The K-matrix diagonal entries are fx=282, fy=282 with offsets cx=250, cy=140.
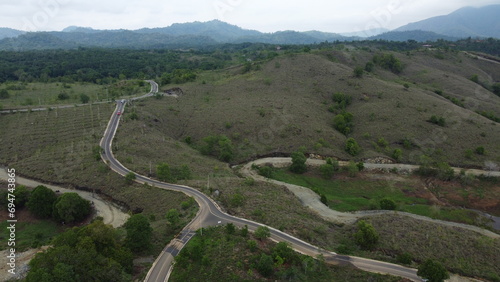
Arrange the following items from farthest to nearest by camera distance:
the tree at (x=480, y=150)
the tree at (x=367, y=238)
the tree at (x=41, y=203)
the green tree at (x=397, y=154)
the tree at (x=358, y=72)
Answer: the tree at (x=358, y=72), the green tree at (x=397, y=154), the tree at (x=480, y=150), the tree at (x=41, y=203), the tree at (x=367, y=238)

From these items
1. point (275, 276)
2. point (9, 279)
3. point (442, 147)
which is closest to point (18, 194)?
point (9, 279)

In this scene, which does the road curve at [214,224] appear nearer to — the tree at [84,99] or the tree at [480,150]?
the tree at [480,150]

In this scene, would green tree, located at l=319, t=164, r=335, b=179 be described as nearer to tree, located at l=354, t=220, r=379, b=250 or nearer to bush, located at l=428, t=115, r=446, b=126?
tree, located at l=354, t=220, r=379, b=250

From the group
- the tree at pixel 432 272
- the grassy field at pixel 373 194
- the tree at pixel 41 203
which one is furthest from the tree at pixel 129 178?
the tree at pixel 432 272

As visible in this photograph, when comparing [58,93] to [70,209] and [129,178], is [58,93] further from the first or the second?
[70,209]

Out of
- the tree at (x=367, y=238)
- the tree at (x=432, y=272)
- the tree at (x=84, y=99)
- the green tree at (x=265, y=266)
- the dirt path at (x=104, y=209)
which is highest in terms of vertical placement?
the tree at (x=84, y=99)

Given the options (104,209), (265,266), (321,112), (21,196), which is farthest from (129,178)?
(321,112)

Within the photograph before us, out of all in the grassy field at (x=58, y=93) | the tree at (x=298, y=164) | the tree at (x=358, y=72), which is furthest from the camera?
the tree at (x=358, y=72)

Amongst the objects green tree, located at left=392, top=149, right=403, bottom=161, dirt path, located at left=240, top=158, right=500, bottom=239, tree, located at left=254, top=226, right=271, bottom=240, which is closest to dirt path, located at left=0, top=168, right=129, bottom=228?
tree, located at left=254, top=226, right=271, bottom=240
